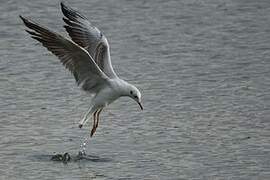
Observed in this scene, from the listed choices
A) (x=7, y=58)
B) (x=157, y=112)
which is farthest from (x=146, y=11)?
(x=157, y=112)

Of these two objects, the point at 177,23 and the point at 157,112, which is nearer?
the point at 157,112

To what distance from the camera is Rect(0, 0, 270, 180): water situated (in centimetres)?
1142

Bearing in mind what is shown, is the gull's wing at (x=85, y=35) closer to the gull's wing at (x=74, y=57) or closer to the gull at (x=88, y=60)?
the gull at (x=88, y=60)

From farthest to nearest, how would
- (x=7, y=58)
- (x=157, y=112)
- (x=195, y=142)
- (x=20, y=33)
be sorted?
(x=20, y=33)
(x=7, y=58)
(x=157, y=112)
(x=195, y=142)

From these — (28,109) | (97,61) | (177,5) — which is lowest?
(177,5)

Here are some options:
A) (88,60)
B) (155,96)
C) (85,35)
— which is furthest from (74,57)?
(155,96)

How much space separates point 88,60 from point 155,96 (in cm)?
291

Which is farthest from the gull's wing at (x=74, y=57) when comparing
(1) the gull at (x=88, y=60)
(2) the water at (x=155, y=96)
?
(2) the water at (x=155, y=96)

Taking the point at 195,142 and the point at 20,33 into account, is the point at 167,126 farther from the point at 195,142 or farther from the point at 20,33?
the point at 20,33

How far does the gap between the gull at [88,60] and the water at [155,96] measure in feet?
1.75

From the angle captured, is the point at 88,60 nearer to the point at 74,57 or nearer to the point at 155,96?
the point at 74,57

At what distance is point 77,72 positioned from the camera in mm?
11992

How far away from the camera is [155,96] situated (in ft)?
47.2

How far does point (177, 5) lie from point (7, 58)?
4.84 metres
